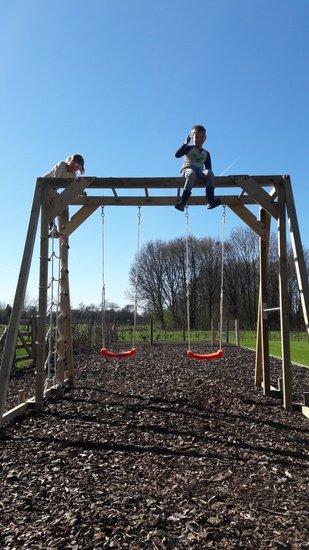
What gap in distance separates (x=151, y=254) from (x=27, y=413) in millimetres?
43319

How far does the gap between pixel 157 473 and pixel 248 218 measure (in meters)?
4.45

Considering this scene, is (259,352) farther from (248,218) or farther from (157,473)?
(157,473)

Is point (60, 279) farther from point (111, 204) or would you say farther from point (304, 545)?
point (304, 545)

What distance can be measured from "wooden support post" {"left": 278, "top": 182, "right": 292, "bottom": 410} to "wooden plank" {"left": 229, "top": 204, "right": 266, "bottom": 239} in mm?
929

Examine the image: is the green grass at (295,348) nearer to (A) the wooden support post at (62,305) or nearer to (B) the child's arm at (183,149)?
(A) the wooden support post at (62,305)

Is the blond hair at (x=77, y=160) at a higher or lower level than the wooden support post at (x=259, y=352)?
higher

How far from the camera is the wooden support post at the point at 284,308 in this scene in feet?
19.9

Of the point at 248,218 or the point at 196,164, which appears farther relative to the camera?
the point at 248,218

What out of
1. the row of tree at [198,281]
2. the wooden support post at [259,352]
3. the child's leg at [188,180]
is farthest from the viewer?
the row of tree at [198,281]

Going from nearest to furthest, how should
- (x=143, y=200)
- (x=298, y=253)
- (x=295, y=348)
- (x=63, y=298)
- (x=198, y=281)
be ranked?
(x=298, y=253), (x=143, y=200), (x=63, y=298), (x=295, y=348), (x=198, y=281)

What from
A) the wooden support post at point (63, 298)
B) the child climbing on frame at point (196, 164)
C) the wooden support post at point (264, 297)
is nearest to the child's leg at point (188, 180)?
the child climbing on frame at point (196, 164)

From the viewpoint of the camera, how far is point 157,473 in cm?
382

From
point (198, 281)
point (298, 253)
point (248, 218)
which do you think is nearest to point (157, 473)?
point (298, 253)

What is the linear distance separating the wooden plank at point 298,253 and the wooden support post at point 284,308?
127 millimetres
